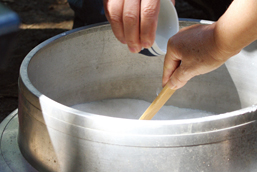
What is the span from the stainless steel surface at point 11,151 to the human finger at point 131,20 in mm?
379

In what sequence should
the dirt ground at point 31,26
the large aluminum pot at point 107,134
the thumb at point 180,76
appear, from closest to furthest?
the large aluminum pot at point 107,134
the thumb at point 180,76
the dirt ground at point 31,26

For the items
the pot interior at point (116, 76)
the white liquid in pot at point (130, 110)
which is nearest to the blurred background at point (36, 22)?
the pot interior at point (116, 76)

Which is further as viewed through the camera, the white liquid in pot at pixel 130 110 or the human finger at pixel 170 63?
the white liquid in pot at pixel 130 110

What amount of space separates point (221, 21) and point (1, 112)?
897 millimetres

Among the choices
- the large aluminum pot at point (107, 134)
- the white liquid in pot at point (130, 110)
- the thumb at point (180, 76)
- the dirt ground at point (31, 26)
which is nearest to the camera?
the large aluminum pot at point (107, 134)

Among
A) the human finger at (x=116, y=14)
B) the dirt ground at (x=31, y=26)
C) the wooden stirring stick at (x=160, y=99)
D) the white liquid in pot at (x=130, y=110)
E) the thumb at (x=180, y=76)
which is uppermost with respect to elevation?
the human finger at (x=116, y=14)

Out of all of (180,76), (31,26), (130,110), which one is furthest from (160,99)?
(31,26)

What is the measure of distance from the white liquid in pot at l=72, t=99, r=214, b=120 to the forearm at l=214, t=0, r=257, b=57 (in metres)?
0.50

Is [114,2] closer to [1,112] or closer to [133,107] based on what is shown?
[133,107]

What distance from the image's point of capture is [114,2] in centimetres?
75

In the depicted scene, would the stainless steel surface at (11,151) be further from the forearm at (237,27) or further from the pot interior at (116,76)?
the forearm at (237,27)

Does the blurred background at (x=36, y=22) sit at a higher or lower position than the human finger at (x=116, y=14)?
lower

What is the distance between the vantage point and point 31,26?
6.68 ft

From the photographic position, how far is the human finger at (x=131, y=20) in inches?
28.2
